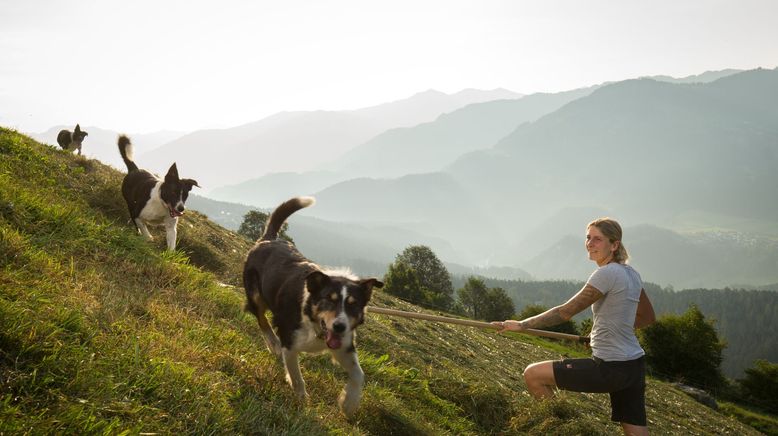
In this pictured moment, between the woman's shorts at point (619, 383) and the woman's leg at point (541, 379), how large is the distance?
0.42 m

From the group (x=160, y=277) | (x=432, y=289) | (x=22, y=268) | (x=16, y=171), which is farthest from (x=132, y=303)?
(x=432, y=289)

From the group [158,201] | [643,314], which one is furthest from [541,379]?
[158,201]

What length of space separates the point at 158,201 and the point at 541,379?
9.62m

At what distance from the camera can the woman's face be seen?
690 cm

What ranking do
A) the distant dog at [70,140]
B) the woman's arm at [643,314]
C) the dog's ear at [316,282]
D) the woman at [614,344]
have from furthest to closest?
the distant dog at [70,140]
the woman's arm at [643,314]
the woman at [614,344]
the dog's ear at [316,282]

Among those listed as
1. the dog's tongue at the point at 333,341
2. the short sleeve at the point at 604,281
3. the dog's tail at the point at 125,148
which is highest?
the dog's tail at the point at 125,148

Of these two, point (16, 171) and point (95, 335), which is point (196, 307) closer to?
point (95, 335)

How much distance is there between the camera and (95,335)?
4461 mm

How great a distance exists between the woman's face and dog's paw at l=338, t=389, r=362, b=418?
411 cm

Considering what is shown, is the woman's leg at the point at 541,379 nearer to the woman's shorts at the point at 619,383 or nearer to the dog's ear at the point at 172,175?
the woman's shorts at the point at 619,383

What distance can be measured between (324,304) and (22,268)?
347 centimetres

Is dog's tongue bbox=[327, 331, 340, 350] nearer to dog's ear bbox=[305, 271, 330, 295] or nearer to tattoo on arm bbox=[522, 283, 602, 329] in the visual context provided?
dog's ear bbox=[305, 271, 330, 295]

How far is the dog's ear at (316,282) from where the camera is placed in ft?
18.6

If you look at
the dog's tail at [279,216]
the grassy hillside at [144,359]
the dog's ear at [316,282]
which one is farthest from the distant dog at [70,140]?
the dog's ear at [316,282]
